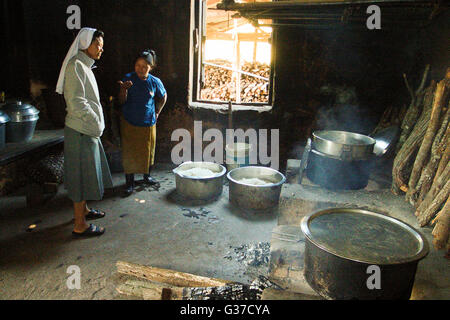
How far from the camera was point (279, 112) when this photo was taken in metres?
6.16

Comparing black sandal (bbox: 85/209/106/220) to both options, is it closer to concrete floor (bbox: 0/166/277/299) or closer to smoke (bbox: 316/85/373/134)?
concrete floor (bbox: 0/166/277/299)

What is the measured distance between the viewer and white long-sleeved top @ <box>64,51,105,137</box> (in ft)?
11.3

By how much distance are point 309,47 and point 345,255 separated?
437 cm

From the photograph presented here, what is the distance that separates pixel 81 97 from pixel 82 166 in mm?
812

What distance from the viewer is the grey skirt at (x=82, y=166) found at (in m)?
3.63

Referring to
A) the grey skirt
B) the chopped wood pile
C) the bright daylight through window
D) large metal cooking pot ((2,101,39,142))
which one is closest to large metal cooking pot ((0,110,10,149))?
large metal cooking pot ((2,101,39,142))

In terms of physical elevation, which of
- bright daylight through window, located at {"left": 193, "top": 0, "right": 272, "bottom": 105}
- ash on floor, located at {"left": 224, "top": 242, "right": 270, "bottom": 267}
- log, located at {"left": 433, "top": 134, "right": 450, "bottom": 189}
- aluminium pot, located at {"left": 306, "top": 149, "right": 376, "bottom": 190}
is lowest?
ash on floor, located at {"left": 224, "top": 242, "right": 270, "bottom": 267}

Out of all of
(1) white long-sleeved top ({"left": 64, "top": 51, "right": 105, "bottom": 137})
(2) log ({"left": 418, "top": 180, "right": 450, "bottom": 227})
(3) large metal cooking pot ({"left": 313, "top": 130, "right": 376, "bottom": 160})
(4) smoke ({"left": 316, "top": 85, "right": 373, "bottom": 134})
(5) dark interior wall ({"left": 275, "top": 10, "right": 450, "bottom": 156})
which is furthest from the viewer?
(4) smoke ({"left": 316, "top": 85, "right": 373, "bottom": 134})

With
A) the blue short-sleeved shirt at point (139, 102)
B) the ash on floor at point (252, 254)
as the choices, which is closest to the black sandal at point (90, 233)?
the ash on floor at point (252, 254)

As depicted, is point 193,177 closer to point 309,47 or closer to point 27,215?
point 27,215

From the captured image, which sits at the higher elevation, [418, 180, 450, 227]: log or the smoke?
the smoke

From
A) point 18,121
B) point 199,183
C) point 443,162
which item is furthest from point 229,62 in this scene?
point 443,162

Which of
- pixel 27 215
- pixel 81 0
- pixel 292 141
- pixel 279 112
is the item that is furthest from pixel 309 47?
pixel 27 215

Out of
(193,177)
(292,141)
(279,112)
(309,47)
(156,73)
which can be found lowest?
(193,177)
